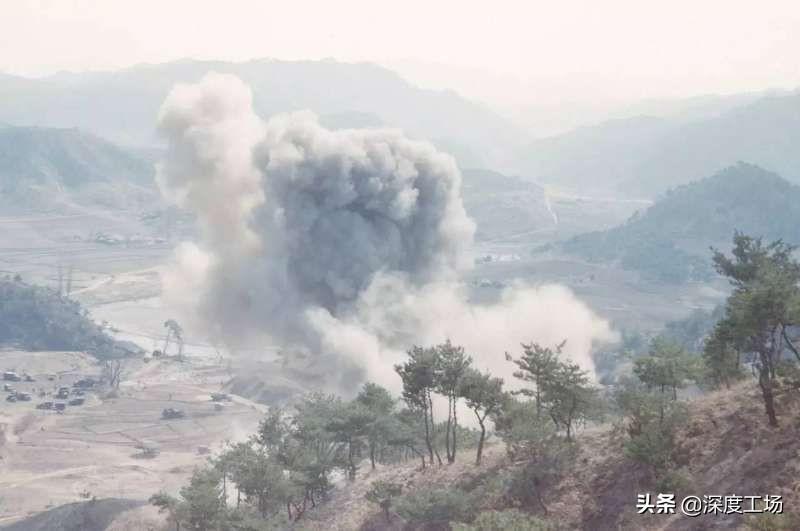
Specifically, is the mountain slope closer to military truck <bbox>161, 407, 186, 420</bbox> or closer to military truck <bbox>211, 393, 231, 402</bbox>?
military truck <bbox>211, 393, 231, 402</bbox>

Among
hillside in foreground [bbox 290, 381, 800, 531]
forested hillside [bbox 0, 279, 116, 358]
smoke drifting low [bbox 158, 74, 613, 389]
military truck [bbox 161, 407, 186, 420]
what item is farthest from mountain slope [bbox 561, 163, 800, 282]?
hillside in foreground [bbox 290, 381, 800, 531]

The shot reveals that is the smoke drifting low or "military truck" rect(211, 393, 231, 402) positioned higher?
the smoke drifting low

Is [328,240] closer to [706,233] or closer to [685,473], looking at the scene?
[685,473]

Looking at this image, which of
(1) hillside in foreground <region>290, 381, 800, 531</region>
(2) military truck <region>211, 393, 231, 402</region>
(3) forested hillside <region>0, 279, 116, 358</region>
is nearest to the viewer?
(1) hillside in foreground <region>290, 381, 800, 531</region>

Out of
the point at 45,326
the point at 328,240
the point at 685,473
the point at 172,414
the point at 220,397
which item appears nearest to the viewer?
the point at 685,473

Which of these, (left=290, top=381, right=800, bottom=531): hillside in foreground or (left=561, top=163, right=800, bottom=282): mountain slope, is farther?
(left=561, top=163, right=800, bottom=282): mountain slope

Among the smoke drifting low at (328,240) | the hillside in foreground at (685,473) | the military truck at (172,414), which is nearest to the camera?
the hillside in foreground at (685,473)

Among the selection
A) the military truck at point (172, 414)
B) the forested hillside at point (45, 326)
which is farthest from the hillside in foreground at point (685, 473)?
the forested hillside at point (45, 326)

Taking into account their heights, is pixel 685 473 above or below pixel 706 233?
below

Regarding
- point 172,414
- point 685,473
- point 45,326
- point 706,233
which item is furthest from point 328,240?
point 706,233

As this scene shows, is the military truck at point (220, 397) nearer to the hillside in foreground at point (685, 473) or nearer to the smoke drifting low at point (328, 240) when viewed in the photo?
the smoke drifting low at point (328, 240)
